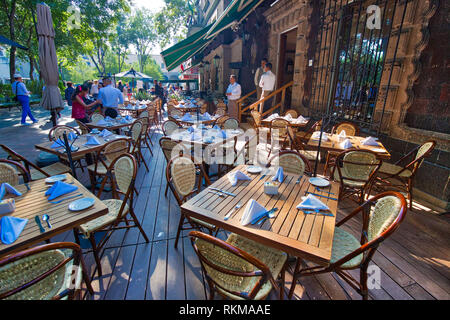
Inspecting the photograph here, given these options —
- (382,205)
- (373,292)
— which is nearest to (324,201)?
(382,205)

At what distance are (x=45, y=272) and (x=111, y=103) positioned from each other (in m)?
5.27

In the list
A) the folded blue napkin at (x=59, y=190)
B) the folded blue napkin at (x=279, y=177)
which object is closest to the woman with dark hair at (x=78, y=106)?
the folded blue napkin at (x=59, y=190)

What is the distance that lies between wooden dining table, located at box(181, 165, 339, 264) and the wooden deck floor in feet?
2.35

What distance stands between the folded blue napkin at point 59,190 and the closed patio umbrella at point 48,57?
117 inches

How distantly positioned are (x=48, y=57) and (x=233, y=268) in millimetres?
4685

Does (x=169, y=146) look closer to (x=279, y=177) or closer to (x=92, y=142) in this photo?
(x=92, y=142)

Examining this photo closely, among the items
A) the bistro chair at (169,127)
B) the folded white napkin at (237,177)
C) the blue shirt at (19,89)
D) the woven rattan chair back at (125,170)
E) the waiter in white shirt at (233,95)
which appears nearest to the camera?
the folded white napkin at (237,177)

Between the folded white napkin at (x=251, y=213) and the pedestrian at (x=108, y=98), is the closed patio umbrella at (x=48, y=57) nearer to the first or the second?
the pedestrian at (x=108, y=98)

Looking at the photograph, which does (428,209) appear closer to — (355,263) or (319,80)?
(355,263)

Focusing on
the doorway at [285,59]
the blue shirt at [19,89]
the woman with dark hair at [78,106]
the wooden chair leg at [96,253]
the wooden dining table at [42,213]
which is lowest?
the wooden chair leg at [96,253]

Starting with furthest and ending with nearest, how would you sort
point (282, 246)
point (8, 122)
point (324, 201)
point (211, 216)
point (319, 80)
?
point (8, 122)
point (319, 80)
point (324, 201)
point (211, 216)
point (282, 246)

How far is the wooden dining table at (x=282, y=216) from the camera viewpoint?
4.31 ft

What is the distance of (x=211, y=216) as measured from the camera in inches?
62.6

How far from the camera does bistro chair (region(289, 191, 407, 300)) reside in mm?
1330
